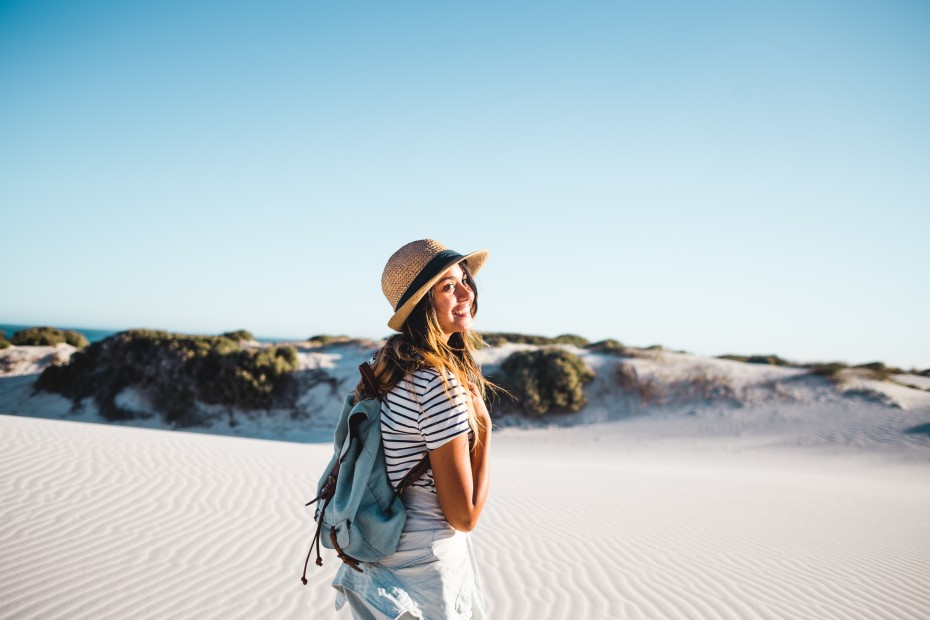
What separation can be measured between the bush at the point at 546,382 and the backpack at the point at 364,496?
16670mm

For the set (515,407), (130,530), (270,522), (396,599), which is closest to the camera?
(396,599)

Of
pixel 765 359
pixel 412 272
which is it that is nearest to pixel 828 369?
pixel 765 359

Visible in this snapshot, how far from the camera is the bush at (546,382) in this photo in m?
18.4

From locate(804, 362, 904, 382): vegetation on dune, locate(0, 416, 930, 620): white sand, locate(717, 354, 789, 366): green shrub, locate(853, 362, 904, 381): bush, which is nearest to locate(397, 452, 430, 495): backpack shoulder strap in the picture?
locate(0, 416, 930, 620): white sand

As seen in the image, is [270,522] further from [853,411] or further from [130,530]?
[853,411]

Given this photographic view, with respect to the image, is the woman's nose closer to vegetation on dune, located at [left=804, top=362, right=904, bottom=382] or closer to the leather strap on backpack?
the leather strap on backpack

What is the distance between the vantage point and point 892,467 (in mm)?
12516

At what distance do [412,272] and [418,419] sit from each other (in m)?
0.52

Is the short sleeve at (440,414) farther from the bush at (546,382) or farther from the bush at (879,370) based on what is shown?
the bush at (879,370)

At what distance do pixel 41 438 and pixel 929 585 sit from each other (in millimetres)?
11594

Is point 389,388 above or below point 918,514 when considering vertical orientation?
above

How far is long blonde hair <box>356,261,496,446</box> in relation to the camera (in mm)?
1615

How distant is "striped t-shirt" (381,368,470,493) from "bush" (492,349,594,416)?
1670cm

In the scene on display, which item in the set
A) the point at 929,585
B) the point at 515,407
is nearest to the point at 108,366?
the point at 515,407
